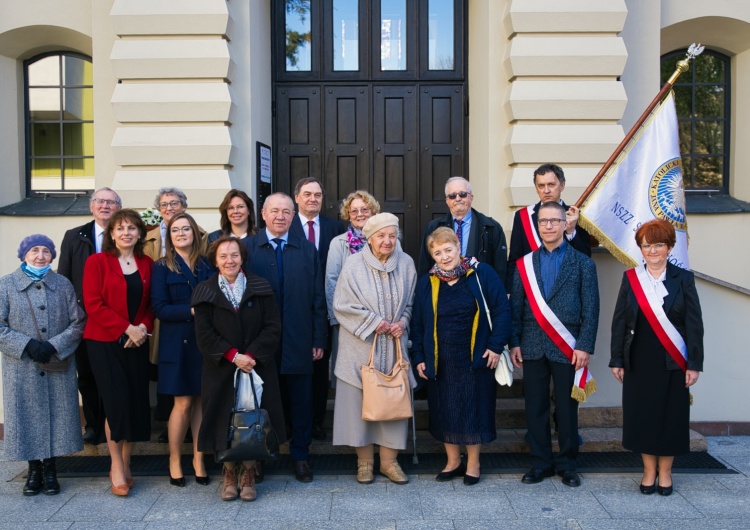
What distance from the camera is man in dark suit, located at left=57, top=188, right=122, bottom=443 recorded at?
19.1ft

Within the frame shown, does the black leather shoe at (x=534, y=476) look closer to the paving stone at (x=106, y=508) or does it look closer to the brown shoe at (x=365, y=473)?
the brown shoe at (x=365, y=473)

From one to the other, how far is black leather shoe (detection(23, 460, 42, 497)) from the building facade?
2.51 metres

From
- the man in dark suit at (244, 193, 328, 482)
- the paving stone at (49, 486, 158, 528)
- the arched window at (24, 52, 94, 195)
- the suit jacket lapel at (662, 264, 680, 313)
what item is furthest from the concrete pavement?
the arched window at (24, 52, 94, 195)

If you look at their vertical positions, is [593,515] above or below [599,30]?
below

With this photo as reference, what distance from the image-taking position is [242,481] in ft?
17.0

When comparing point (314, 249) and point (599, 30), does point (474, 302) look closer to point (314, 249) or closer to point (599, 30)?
point (314, 249)

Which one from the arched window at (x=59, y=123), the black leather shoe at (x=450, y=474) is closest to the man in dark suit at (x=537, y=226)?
the black leather shoe at (x=450, y=474)

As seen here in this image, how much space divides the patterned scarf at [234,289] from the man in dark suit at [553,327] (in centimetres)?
181

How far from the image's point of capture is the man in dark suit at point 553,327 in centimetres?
527

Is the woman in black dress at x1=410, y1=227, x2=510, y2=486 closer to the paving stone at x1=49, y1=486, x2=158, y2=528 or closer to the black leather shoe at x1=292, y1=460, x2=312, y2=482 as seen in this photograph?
the black leather shoe at x1=292, y1=460, x2=312, y2=482

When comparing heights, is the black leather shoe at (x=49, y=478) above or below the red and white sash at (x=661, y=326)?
below

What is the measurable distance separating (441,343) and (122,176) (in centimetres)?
346

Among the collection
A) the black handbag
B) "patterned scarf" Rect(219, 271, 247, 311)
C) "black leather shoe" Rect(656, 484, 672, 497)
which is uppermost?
"patterned scarf" Rect(219, 271, 247, 311)

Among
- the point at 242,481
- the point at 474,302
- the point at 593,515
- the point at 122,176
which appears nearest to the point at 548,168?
the point at 474,302
